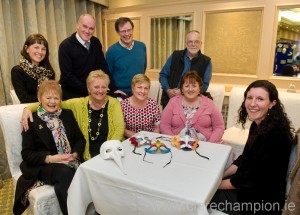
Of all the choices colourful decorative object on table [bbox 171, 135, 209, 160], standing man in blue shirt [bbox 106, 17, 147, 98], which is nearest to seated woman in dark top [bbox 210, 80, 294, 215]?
colourful decorative object on table [bbox 171, 135, 209, 160]

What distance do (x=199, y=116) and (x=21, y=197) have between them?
141cm

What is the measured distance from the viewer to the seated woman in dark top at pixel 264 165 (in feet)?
4.19

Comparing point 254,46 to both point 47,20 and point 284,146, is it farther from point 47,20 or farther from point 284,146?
point 47,20

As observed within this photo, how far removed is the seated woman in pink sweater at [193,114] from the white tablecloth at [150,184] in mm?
583

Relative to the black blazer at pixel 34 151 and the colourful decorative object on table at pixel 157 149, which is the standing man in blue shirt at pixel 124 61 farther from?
the colourful decorative object on table at pixel 157 149

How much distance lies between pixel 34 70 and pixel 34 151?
31.4 inches

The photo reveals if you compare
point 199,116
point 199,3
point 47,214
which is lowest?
point 47,214

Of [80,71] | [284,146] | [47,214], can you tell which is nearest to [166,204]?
[284,146]

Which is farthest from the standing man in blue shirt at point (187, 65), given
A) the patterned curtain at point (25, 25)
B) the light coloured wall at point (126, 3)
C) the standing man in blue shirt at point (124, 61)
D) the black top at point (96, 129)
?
the patterned curtain at point (25, 25)

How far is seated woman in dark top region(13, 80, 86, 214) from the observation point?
159cm

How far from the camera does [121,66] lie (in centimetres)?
259

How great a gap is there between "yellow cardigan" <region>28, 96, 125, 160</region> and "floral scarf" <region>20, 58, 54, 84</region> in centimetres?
40

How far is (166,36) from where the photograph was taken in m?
3.75

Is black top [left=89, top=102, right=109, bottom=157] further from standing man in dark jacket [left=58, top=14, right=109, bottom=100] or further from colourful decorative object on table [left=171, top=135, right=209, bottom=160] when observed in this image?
colourful decorative object on table [left=171, top=135, right=209, bottom=160]
